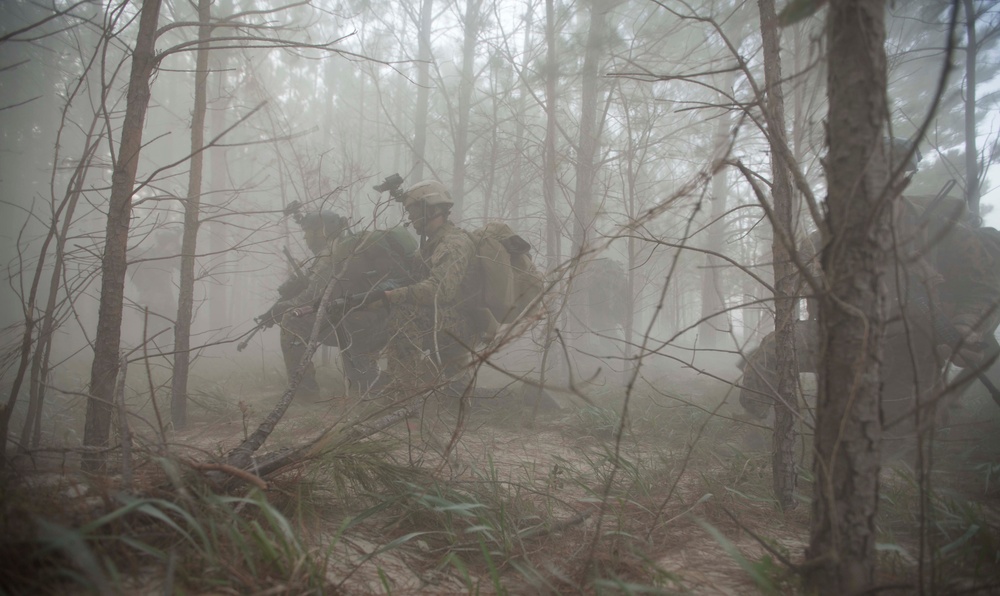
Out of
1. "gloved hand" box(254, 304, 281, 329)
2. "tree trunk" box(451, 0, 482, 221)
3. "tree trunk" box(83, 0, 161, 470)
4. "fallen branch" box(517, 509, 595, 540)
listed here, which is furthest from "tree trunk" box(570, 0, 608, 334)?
"tree trunk" box(83, 0, 161, 470)

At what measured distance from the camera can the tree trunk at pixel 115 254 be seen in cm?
213

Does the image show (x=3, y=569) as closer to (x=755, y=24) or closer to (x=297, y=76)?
(x=755, y=24)

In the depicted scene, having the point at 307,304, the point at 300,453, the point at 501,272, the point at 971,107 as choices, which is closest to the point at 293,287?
the point at 307,304

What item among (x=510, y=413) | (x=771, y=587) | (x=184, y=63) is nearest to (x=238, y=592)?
(x=771, y=587)

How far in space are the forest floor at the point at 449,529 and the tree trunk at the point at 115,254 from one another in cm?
26

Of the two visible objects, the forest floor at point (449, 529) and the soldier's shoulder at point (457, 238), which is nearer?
the forest floor at point (449, 529)

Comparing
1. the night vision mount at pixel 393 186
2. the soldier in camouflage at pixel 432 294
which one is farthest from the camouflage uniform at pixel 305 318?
the night vision mount at pixel 393 186

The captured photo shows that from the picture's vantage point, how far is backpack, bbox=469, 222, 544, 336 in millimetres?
4148

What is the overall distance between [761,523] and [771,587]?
0.89 m

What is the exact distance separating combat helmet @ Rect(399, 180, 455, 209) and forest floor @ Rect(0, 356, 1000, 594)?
2.47 metres

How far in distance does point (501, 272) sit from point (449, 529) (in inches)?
110

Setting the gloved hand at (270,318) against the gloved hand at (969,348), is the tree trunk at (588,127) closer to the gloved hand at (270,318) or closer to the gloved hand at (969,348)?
the gloved hand at (969,348)

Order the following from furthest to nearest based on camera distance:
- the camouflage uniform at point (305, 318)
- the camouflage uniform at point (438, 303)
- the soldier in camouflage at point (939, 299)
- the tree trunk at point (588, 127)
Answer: the tree trunk at point (588, 127), the camouflage uniform at point (305, 318), the camouflage uniform at point (438, 303), the soldier in camouflage at point (939, 299)

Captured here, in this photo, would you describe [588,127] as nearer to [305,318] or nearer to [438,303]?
[438,303]
